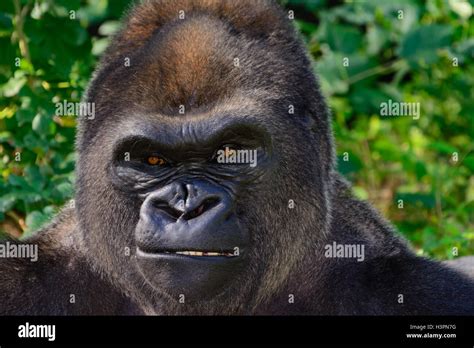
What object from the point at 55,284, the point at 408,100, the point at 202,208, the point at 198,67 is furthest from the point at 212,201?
the point at 408,100

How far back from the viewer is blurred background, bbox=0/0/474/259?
7.68 m

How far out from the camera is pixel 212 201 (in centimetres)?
549

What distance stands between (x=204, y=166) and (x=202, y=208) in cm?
37

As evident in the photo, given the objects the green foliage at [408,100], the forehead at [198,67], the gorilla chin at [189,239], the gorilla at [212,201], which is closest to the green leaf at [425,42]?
the green foliage at [408,100]

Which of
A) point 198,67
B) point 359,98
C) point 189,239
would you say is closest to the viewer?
point 189,239

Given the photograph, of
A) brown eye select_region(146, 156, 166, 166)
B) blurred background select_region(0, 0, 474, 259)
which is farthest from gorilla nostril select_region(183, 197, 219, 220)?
blurred background select_region(0, 0, 474, 259)

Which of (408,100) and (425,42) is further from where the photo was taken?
(408,100)

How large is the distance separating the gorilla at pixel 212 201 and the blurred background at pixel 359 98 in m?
0.56

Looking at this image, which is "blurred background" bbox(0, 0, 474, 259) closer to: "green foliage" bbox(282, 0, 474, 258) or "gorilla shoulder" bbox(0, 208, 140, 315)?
"green foliage" bbox(282, 0, 474, 258)

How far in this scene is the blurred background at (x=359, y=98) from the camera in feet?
25.2

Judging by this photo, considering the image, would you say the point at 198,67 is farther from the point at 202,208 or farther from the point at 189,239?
the point at 189,239

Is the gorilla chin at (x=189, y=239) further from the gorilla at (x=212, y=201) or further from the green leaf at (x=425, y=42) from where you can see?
the green leaf at (x=425, y=42)

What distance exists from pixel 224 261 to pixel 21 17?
11.2 feet
